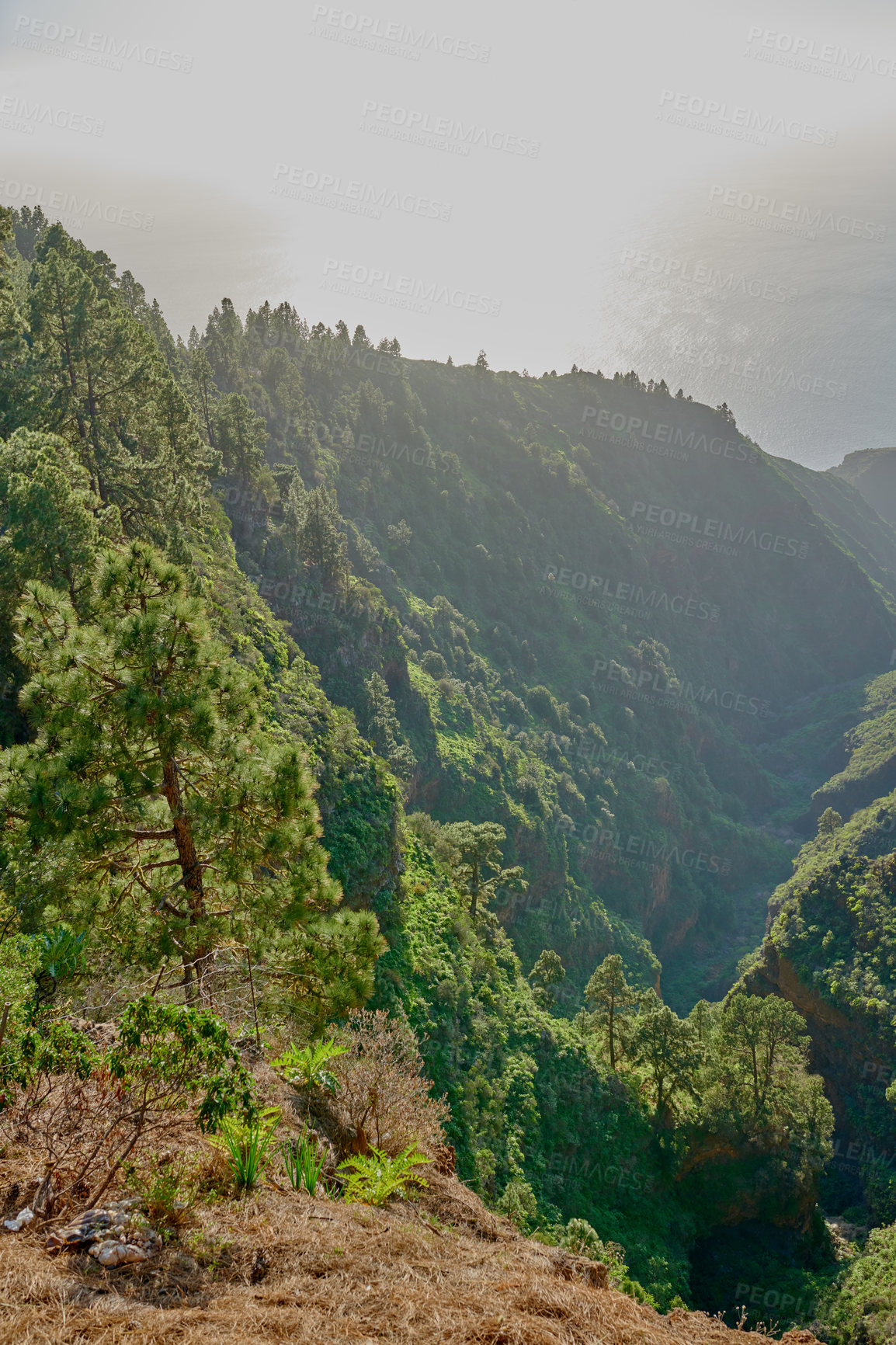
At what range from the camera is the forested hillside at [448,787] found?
1020 centimetres

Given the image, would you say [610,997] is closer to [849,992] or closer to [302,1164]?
[849,992]

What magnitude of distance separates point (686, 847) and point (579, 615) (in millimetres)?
36516

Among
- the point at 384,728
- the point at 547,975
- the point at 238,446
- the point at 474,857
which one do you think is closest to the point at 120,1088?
the point at 474,857

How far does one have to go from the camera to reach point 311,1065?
31.2 feet

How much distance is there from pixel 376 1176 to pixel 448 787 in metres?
46.5

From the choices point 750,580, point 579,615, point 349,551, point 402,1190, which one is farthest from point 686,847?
point 402,1190

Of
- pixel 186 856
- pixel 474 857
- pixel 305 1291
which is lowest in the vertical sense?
pixel 474 857

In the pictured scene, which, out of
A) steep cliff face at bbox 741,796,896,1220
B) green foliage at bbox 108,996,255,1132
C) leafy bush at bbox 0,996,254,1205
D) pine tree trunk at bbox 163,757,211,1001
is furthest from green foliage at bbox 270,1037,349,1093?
steep cliff face at bbox 741,796,896,1220

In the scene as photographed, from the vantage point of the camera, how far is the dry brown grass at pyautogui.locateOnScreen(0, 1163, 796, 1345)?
202 inches

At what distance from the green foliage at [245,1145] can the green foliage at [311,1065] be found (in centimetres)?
173

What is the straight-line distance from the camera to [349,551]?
66812mm

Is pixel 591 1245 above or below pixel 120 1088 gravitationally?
below

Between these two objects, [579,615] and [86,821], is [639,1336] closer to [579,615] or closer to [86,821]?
[86,821]

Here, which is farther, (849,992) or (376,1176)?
(849,992)
